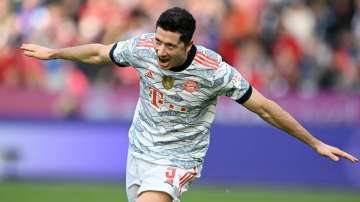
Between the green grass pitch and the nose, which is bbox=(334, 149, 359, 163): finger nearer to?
the nose

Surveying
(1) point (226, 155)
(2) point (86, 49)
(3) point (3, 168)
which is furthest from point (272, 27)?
(2) point (86, 49)

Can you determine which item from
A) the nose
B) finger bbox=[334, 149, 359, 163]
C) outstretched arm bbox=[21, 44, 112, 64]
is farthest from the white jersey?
finger bbox=[334, 149, 359, 163]

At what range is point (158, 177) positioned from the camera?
27.2ft

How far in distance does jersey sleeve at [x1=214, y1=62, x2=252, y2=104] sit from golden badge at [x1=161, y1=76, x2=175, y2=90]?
0.37 meters

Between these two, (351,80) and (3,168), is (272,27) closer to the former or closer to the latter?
(351,80)

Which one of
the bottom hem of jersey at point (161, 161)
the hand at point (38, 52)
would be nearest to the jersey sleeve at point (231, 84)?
the bottom hem of jersey at point (161, 161)

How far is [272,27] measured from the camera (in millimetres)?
17891

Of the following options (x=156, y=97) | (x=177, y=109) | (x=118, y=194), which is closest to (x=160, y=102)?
(x=156, y=97)

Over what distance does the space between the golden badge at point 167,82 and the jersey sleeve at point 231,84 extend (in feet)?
1.21

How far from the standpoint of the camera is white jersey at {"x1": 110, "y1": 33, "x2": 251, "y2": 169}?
8.22m

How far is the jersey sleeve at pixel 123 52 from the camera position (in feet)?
27.7

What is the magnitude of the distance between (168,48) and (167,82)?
0.40 metres

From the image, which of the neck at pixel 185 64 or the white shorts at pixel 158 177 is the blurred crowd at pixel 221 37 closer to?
the white shorts at pixel 158 177

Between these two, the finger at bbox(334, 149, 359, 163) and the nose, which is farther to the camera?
the finger at bbox(334, 149, 359, 163)
